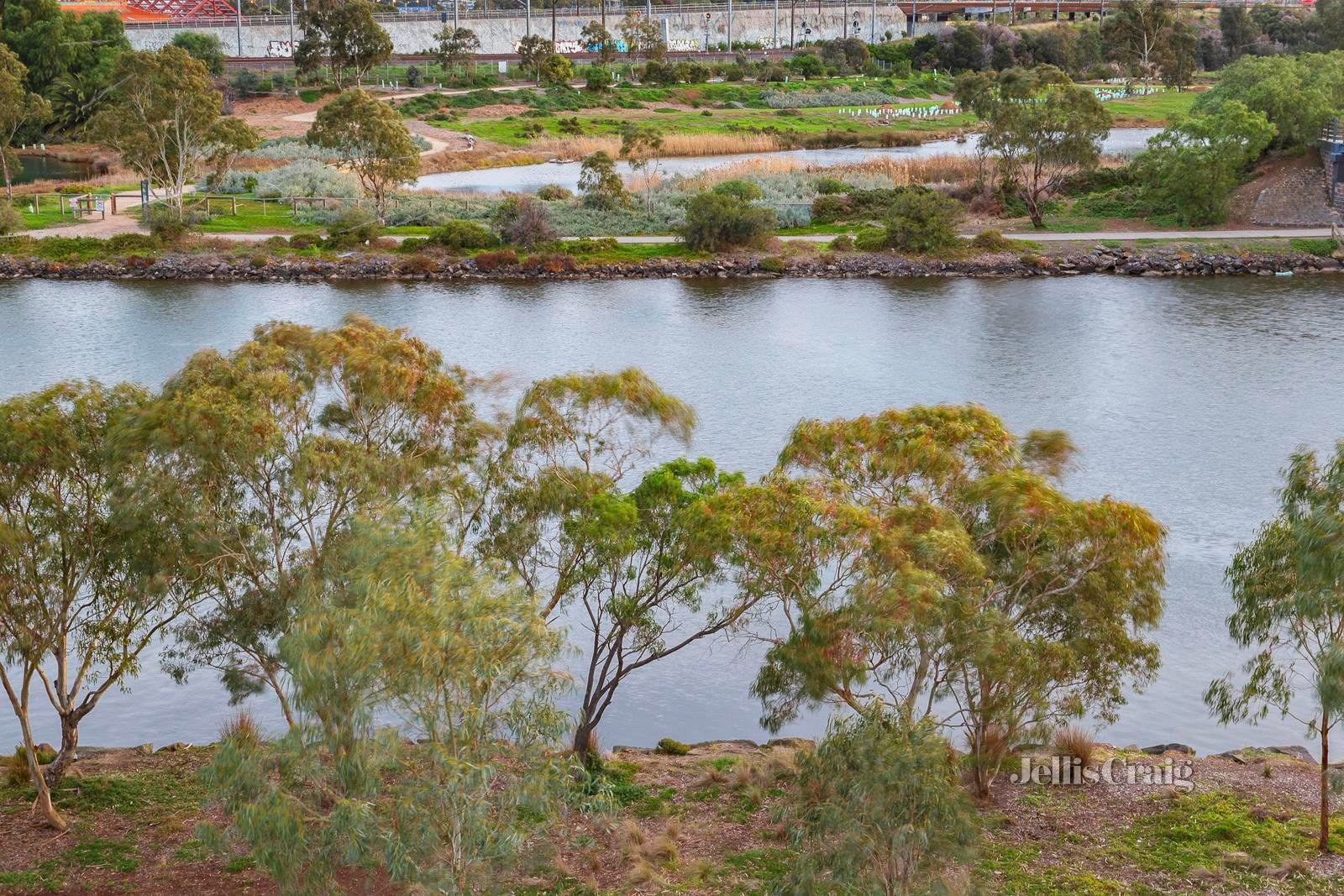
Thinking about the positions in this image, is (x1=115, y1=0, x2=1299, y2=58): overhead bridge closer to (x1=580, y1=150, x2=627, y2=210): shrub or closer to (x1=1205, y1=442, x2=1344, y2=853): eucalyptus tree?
(x1=580, y1=150, x2=627, y2=210): shrub

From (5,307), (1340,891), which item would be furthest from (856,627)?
(5,307)

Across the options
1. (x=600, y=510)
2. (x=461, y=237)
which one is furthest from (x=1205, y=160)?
(x=600, y=510)

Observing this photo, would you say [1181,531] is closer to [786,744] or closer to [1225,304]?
[786,744]

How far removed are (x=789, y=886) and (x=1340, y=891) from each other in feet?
22.1

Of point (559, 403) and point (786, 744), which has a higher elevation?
point (559, 403)

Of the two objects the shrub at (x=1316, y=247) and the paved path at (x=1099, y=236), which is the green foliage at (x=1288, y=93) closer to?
the paved path at (x=1099, y=236)

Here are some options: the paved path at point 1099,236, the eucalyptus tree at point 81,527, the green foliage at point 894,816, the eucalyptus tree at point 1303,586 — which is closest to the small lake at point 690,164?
the paved path at point 1099,236

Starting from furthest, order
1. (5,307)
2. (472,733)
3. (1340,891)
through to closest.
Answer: (5,307) → (1340,891) → (472,733)

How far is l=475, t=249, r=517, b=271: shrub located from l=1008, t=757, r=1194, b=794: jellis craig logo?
38.1 m

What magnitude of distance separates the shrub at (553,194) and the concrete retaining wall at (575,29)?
78481mm

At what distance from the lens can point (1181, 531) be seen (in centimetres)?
2727

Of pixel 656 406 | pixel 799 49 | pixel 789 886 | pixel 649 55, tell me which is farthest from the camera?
pixel 799 49

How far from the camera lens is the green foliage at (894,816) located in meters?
11.3

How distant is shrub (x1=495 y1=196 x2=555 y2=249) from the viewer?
55.9 metres
